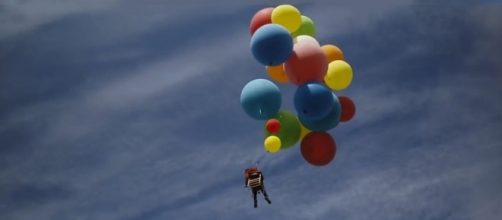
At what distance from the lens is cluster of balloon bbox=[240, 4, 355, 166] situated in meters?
10.9

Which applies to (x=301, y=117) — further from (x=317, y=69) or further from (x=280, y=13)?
(x=280, y=13)

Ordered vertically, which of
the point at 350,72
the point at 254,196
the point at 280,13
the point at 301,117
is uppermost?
the point at 280,13

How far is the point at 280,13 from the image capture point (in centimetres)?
1151

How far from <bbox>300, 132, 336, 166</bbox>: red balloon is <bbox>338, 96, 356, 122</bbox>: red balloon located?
534 millimetres

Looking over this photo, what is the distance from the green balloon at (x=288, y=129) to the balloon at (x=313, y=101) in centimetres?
45

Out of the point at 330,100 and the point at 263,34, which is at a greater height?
the point at 263,34

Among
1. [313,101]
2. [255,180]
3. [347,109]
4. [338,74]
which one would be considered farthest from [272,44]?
[255,180]

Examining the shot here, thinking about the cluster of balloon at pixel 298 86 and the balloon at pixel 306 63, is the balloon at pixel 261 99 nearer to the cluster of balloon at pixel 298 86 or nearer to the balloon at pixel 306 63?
the cluster of balloon at pixel 298 86

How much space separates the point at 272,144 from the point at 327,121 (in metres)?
1.18

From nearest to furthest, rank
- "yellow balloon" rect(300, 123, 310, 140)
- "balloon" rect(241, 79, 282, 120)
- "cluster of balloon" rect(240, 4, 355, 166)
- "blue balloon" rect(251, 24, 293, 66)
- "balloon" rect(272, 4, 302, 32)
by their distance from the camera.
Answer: "blue balloon" rect(251, 24, 293, 66)
"cluster of balloon" rect(240, 4, 355, 166)
"balloon" rect(241, 79, 282, 120)
"balloon" rect(272, 4, 302, 32)
"yellow balloon" rect(300, 123, 310, 140)

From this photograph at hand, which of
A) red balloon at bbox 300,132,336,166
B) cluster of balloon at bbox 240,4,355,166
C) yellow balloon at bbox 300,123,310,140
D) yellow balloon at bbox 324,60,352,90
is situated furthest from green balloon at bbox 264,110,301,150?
yellow balloon at bbox 324,60,352,90

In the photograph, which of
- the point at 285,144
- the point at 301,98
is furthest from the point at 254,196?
the point at 301,98

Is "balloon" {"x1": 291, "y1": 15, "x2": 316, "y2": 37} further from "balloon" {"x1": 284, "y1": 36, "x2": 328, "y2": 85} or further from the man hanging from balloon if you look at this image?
"balloon" {"x1": 284, "y1": 36, "x2": 328, "y2": 85}

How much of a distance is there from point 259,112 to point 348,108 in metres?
1.94
